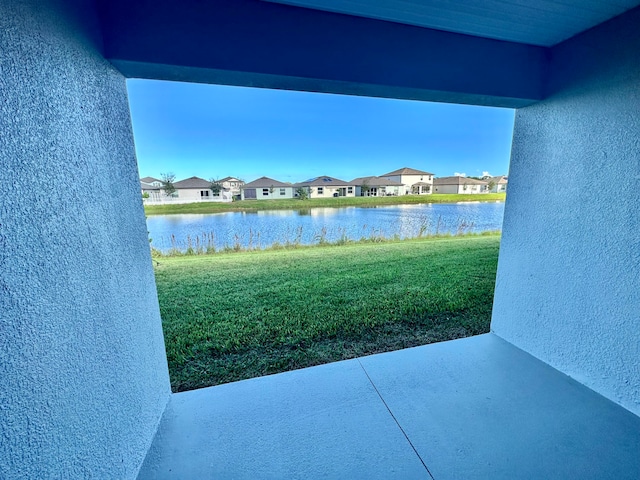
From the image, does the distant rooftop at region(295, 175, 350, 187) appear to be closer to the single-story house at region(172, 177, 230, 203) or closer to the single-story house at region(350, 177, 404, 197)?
the single-story house at region(350, 177, 404, 197)

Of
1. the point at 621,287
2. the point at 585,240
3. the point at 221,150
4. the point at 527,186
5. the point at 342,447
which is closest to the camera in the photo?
the point at 342,447

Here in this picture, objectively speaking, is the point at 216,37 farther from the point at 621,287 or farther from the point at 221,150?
the point at 221,150

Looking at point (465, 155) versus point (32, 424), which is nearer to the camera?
point (32, 424)

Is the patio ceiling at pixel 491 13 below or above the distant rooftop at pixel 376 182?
above

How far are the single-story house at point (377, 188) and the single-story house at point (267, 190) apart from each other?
14.1 feet

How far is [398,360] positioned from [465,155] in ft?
36.6

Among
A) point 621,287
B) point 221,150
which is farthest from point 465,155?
point 621,287

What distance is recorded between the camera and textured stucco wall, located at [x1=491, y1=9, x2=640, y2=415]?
1650mm

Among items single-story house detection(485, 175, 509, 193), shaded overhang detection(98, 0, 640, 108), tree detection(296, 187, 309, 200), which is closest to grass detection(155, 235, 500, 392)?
single-story house detection(485, 175, 509, 193)

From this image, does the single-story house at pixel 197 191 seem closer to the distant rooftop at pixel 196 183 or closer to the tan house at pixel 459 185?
the distant rooftop at pixel 196 183

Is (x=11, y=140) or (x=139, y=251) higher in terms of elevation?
(x=11, y=140)

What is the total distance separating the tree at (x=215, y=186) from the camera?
1065 cm

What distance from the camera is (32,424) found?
0.75 meters

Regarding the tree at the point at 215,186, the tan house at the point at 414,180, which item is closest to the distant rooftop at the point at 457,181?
the tan house at the point at 414,180
